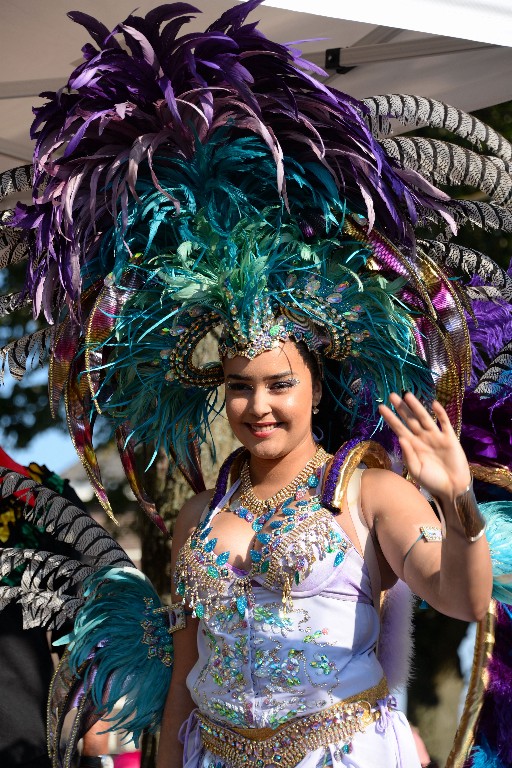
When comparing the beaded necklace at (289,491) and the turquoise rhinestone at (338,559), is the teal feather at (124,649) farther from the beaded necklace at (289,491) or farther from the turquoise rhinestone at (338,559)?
the turquoise rhinestone at (338,559)

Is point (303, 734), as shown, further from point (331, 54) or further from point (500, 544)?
point (331, 54)

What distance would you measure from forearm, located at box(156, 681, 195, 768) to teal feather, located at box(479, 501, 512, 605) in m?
0.86

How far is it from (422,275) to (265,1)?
0.78 metres

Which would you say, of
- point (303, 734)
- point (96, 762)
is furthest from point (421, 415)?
point (96, 762)

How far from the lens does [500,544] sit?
2695 millimetres

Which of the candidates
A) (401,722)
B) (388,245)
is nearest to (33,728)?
(401,722)

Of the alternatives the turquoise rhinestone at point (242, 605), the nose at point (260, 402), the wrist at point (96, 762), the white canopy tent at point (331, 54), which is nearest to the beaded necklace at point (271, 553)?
the turquoise rhinestone at point (242, 605)

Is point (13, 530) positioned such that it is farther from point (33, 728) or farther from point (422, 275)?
point (422, 275)

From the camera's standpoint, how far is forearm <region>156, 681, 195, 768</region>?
269cm

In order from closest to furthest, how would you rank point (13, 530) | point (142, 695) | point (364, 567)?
point (364, 567) < point (142, 695) < point (13, 530)

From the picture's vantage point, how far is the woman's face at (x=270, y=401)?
8.16 ft

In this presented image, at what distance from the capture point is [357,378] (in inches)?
109

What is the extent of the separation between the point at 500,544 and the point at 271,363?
80cm

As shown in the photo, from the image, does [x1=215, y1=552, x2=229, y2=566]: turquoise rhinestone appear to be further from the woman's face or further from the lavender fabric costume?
the woman's face
